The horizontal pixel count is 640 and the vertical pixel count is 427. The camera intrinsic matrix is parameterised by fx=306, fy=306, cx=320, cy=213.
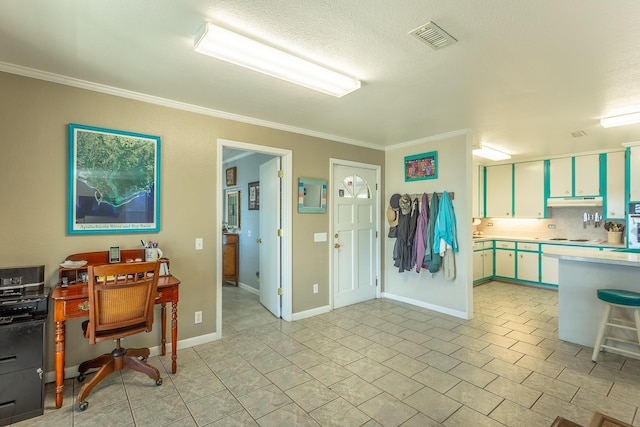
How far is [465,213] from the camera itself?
4035 millimetres

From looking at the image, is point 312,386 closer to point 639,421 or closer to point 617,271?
point 639,421

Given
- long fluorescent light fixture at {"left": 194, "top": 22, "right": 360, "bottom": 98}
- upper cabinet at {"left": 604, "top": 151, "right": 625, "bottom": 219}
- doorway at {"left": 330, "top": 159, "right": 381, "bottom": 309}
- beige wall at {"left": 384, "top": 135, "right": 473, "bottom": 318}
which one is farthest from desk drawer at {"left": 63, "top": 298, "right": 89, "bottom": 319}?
upper cabinet at {"left": 604, "top": 151, "right": 625, "bottom": 219}

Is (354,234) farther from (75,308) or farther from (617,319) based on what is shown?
(75,308)

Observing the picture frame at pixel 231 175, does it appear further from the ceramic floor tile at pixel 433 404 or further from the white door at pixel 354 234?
the ceramic floor tile at pixel 433 404

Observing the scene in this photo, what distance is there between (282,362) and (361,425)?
1070 mm

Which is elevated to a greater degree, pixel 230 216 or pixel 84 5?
pixel 84 5

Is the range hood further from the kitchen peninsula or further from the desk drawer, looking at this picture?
the desk drawer

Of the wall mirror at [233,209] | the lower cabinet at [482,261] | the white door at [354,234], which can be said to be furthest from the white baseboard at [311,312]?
the lower cabinet at [482,261]

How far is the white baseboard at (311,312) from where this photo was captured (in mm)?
4036

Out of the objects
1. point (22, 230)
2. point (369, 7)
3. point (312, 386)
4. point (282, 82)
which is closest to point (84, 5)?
point (282, 82)

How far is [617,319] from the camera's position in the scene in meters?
2.94

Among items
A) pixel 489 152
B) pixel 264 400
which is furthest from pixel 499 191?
pixel 264 400

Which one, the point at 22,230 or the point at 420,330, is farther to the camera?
the point at 420,330

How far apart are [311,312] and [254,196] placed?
7.67ft
